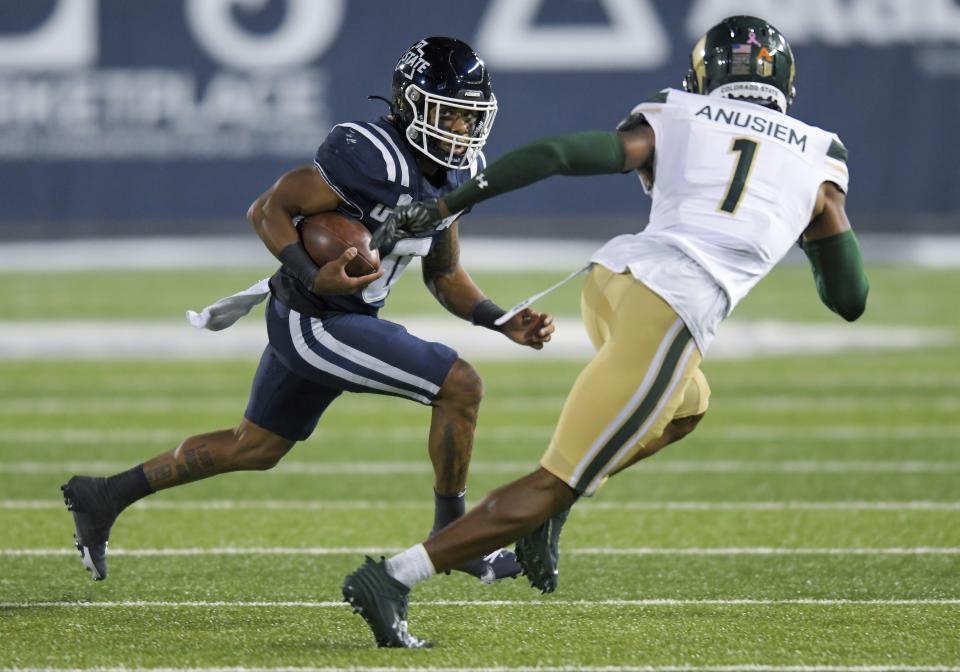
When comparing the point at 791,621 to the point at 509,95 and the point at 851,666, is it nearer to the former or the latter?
the point at 851,666

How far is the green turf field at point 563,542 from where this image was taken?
12.0 ft

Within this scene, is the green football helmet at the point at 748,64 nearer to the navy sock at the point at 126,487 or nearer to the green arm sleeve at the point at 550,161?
the green arm sleeve at the point at 550,161

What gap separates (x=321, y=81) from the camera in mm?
15672

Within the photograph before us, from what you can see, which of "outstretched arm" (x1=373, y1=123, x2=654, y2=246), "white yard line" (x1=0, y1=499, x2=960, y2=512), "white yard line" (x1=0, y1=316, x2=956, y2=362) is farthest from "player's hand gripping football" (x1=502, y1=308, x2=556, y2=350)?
"white yard line" (x1=0, y1=316, x2=956, y2=362)

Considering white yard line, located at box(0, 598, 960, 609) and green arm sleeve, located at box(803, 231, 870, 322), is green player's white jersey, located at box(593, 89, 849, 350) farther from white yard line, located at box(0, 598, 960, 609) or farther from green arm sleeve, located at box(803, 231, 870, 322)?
white yard line, located at box(0, 598, 960, 609)

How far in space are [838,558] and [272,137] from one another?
11.5 m

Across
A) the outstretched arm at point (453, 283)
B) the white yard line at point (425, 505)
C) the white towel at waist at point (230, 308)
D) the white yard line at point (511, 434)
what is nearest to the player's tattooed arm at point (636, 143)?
the outstretched arm at point (453, 283)

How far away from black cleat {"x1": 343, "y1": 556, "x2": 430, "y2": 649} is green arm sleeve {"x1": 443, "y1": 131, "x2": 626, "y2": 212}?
852mm

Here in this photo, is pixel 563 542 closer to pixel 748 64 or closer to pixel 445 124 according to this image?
pixel 445 124

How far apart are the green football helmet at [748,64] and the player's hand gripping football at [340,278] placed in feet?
3.05

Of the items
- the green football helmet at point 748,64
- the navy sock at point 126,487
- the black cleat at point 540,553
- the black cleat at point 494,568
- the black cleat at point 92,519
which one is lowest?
the black cleat at point 92,519

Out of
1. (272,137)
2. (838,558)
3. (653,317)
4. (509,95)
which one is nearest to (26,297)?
(272,137)

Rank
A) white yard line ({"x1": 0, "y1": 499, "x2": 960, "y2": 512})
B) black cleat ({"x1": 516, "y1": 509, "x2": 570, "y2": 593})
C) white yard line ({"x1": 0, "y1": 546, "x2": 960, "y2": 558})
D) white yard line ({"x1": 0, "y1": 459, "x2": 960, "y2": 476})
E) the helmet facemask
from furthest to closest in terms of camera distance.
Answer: white yard line ({"x1": 0, "y1": 459, "x2": 960, "y2": 476}), white yard line ({"x1": 0, "y1": 499, "x2": 960, "y2": 512}), white yard line ({"x1": 0, "y1": 546, "x2": 960, "y2": 558}), the helmet facemask, black cleat ({"x1": 516, "y1": 509, "x2": 570, "y2": 593})

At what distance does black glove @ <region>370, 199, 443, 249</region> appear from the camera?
3521 mm
